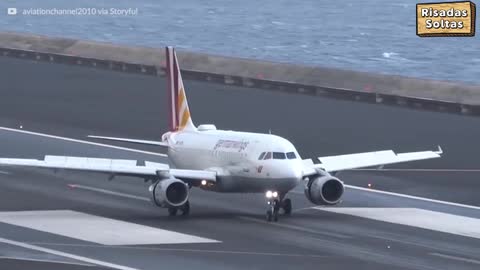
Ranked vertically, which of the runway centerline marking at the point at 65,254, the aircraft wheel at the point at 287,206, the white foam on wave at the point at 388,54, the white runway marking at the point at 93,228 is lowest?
the runway centerline marking at the point at 65,254

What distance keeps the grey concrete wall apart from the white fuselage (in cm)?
3256

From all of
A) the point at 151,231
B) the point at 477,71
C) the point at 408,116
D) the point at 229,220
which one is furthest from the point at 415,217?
the point at 477,71

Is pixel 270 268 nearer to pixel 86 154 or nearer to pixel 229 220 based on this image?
pixel 229 220

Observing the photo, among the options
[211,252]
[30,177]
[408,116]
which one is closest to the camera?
[211,252]

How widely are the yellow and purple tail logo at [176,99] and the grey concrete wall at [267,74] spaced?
29.1m

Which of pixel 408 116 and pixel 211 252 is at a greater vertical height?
pixel 408 116

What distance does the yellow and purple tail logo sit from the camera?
58.4 m

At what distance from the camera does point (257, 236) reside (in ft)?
162

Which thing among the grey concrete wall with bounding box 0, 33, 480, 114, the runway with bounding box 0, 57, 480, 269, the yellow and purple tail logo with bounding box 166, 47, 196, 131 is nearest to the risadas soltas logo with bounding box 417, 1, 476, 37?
the runway with bounding box 0, 57, 480, 269

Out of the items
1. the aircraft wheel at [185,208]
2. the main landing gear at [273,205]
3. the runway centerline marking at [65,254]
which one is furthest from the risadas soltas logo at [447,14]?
the runway centerline marking at [65,254]

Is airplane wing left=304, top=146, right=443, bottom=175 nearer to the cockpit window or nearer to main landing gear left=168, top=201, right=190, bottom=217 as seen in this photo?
the cockpit window

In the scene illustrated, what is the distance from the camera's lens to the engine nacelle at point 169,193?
5119 cm

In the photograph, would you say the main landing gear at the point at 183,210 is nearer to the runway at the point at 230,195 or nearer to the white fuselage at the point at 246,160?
the runway at the point at 230,195

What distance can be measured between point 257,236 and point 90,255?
22.0ft
